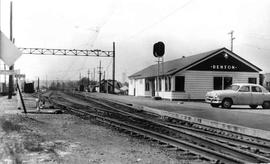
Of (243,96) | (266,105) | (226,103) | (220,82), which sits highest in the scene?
(220,82)

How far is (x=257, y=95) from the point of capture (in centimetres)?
2134

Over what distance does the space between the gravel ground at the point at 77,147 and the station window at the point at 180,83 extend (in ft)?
65.3

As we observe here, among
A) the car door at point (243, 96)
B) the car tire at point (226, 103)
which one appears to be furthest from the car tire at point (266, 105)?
the car tire at point (226, 103)

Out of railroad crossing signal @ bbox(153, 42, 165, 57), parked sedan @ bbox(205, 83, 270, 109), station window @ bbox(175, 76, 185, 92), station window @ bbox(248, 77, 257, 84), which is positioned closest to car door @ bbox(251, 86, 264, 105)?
parked sedan @ bbox(205, 83, 270, 109)

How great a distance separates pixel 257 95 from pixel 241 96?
118cm

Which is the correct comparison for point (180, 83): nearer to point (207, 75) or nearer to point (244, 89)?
point (207, 75)

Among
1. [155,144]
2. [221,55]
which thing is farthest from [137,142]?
[221,55]

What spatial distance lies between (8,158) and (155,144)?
3.82m

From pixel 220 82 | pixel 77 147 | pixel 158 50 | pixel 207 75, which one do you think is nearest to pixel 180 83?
pixel 207 75

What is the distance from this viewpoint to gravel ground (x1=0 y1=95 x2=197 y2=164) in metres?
6.96

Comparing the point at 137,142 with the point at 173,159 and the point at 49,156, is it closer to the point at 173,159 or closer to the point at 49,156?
the point at 173,159

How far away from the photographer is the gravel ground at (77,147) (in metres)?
6.96

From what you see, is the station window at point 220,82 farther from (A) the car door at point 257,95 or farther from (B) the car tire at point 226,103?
(B) the car tire at point 226,103

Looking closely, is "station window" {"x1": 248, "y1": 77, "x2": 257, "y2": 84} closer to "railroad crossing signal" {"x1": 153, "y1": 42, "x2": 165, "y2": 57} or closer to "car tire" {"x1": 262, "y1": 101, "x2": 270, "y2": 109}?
"railroad crossing signal" {"x1": 153, "y1": 42, "x2": 165, "y2": 57}
